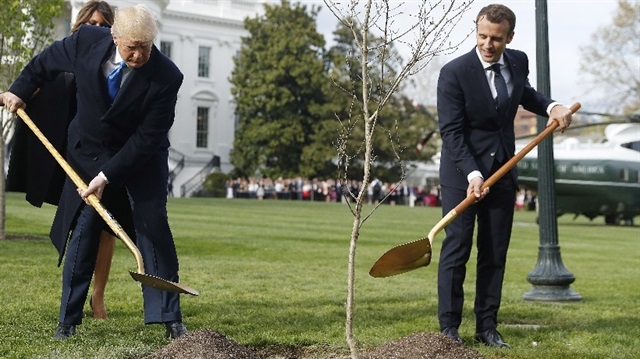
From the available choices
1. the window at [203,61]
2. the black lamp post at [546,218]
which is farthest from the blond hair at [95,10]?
the window at [203,61]

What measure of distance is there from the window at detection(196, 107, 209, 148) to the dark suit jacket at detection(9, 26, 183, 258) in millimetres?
61898

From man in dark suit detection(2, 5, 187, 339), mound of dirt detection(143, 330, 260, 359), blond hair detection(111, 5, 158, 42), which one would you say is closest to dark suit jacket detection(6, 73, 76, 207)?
man in dark suit detection(2, 5, 187, 339)

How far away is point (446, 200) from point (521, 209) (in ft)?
197

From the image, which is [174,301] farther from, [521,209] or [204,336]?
[521,209]

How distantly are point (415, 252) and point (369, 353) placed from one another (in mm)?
629

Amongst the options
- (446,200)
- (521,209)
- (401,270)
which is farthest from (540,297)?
(521,209)

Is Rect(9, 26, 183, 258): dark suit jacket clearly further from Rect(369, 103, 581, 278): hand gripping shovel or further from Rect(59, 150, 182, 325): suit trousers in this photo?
Rect(369, 103, 581, 278): hand gripping shovel

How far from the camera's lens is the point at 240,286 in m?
9.71

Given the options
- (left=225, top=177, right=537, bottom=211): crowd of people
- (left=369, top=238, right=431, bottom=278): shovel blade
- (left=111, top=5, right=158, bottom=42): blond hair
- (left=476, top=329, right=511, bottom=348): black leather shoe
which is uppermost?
(left=225, top=177, right=537, bottom=211): crowd of people

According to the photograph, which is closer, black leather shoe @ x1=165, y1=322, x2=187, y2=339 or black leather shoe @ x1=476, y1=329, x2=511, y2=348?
black leather shoe @ x1=165, y1=322, x2=187, y2=339

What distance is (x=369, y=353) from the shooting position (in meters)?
5.48

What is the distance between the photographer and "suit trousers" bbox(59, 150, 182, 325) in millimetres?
6059

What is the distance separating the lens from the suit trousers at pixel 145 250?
606 cm

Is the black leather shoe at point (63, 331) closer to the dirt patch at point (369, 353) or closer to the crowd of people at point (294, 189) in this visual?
the dirt patch at point (369, 353)
